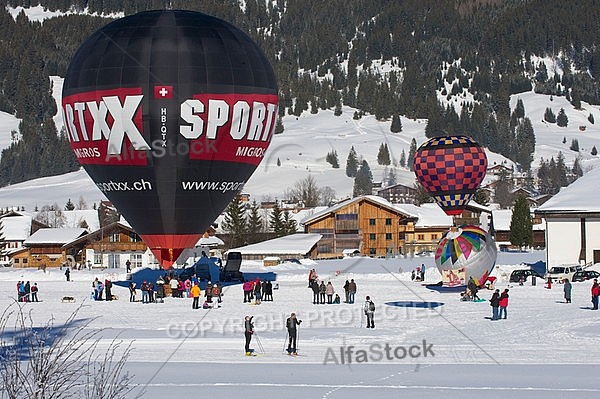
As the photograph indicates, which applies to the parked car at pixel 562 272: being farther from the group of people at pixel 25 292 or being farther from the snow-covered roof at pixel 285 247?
the snow-covered roof at pixel 285 247

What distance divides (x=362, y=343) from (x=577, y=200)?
33.1 meters

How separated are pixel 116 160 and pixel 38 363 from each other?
28.1m

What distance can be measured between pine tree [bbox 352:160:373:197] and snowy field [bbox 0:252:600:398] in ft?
405

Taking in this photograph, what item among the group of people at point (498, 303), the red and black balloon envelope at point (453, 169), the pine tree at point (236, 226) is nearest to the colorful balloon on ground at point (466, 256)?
A: the red and black balloon envelope at point (453, 169)

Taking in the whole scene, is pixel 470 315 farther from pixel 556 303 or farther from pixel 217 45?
pixel 217 45

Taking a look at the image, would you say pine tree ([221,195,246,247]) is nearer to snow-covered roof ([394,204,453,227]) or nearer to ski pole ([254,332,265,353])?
snow-covered roof ([394,204,453,227])

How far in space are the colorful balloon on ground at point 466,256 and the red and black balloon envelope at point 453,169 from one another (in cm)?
645

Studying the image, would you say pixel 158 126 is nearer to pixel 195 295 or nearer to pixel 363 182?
pixel 195 295

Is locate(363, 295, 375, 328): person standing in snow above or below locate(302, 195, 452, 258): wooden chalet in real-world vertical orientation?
below

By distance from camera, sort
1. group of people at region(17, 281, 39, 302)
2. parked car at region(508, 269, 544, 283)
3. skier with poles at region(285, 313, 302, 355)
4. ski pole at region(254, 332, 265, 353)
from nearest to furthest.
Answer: skier with poles at region(285, 313, 302, 355) < ski pole at region(254, 332, 265, 353) < group of people at region(17, 281, 39, 302) < parked car at region(508, 269, 544, 283)

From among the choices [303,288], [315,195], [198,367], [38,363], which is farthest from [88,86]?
[315,195]

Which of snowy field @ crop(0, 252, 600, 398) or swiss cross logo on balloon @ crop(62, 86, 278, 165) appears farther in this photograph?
swiss cross logo on balloon @ crop(62, 86, 278, 165)

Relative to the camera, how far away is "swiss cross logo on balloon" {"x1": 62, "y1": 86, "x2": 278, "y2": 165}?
1470 inches

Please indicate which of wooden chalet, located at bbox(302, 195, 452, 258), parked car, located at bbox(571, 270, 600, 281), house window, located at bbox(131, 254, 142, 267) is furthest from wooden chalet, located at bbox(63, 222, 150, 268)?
parked car, located at bbox(571, 270, 600, 281)
